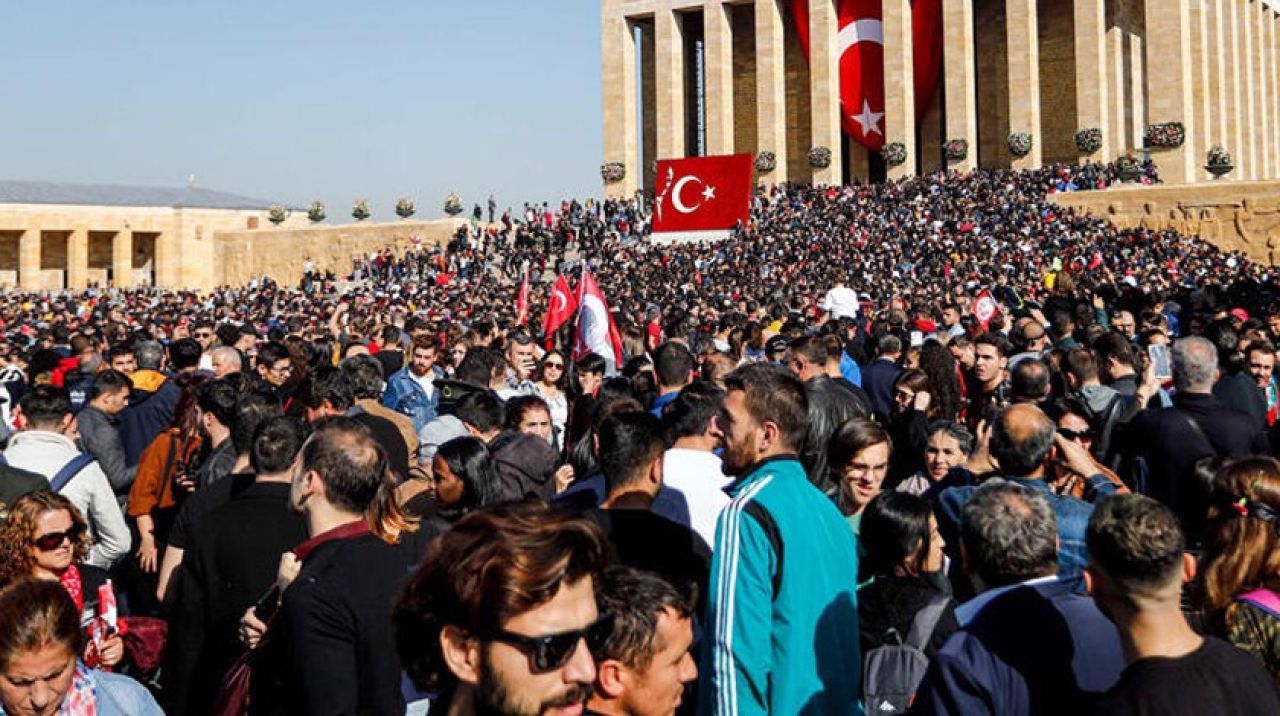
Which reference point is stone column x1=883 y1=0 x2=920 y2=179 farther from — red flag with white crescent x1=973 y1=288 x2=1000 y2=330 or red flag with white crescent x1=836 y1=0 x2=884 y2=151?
red flag with white crescent x1=973 y1=288 x2=1000 y2=330

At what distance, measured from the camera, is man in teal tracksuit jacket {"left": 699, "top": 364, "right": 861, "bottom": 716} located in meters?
3.46

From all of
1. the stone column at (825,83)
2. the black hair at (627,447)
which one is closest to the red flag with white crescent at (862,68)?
the stone column at (825,83)

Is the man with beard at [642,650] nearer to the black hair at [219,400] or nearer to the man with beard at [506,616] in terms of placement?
the man with beard at [506,616]

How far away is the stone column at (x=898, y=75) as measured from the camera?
133 feet

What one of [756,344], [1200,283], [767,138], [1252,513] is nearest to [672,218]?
[767,138]

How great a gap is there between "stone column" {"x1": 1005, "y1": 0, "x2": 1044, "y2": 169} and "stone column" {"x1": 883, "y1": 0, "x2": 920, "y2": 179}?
11.1ft

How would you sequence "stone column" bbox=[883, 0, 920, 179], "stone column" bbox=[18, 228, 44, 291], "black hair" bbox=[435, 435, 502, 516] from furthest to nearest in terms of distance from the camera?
"stone column" bbox=[18, 228, 44, 291] < "stone column" bbox=[883, 0, 920, 179] < "black hair" bbox=[435, 435, 502, 516]

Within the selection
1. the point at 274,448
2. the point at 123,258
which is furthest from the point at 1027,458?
the point at 123,258

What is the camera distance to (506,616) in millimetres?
2232

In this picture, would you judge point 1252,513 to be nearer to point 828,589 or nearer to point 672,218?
point 828,589

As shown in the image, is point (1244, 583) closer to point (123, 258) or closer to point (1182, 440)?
point (1182, 440)

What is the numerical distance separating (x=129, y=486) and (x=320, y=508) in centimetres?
426

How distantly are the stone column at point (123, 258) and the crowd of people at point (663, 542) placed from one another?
5089cm

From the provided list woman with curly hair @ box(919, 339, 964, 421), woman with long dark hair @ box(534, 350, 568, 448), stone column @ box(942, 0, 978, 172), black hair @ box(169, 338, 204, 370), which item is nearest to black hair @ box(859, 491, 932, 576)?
woman with curly hair @ box(919, 339, 964, 421)
